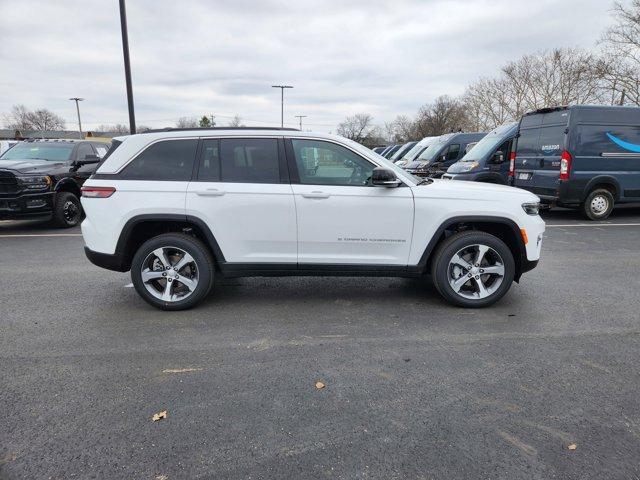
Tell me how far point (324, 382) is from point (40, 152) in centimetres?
999

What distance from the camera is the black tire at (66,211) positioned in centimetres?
934

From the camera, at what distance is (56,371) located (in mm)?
3229

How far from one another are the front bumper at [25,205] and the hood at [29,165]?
51cm

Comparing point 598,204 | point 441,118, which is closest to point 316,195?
point 598,204

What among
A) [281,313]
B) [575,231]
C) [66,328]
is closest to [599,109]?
[575,231]

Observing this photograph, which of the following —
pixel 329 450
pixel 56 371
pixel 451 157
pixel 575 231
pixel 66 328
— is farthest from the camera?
pixel 451 157

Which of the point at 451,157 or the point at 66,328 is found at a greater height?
the point at 451,157

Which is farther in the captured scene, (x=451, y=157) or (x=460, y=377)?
(x=451, y=157)

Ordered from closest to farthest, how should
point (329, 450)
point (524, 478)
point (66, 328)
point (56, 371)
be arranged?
point (524, 478) < point (329, 450) < point (56, 371) < point (66, 328)

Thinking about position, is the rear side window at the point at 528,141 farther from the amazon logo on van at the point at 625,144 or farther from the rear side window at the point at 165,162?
the rear side window at the point at 165,162

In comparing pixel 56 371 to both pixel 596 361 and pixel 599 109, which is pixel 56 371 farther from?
pixel 599 109

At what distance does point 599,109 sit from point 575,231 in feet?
9.20

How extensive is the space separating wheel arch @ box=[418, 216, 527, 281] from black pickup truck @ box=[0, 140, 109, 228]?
21.7 feet

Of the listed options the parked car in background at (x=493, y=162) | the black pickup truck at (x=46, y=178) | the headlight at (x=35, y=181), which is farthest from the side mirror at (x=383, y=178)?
the parked car in background at (x=493, y=162)
